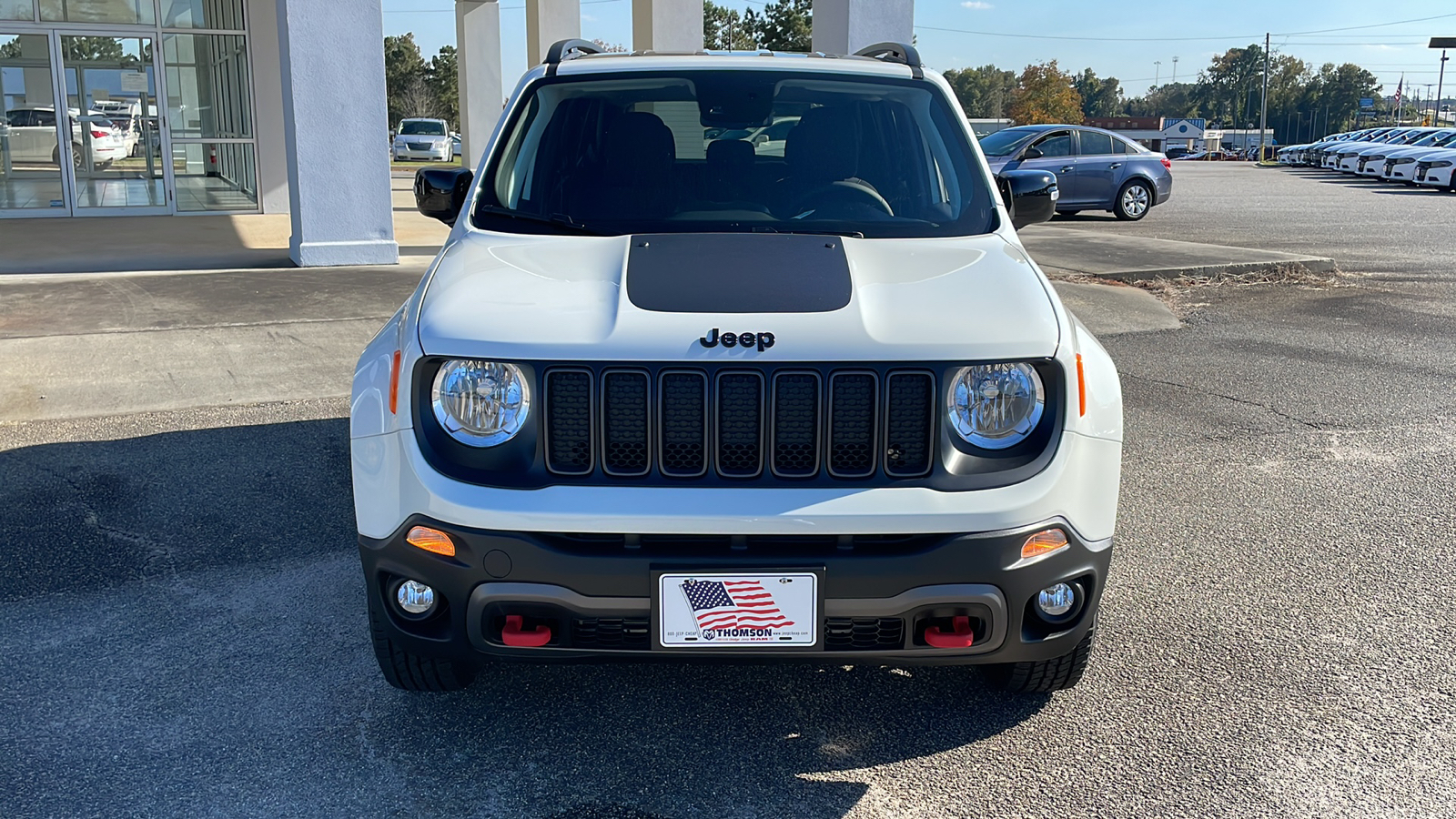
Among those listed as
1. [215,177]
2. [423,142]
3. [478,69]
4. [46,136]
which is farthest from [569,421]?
[423,142]

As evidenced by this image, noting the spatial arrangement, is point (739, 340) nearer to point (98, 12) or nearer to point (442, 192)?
point (442, 192)

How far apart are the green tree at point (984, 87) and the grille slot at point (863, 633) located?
470 ft

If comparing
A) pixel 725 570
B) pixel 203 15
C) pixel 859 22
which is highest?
pixel 203 15

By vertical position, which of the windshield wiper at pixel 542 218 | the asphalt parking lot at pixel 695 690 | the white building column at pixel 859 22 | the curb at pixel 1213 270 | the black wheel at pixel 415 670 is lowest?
the asphalt parking lot at pixel 695 690

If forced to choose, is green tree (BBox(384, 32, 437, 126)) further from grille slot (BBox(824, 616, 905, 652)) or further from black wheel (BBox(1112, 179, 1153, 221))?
grille slot (BBox(824, 616, 905, 652))

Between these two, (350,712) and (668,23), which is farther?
(668,23)

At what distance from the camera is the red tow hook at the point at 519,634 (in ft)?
9.12

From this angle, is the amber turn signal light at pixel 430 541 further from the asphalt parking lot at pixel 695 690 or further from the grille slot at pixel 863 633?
the grille slot at pixel 863 633

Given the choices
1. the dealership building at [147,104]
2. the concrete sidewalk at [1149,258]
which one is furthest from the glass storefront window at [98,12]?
the concrete sidewalk at [1149,258]

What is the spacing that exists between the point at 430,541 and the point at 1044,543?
1.42 metres

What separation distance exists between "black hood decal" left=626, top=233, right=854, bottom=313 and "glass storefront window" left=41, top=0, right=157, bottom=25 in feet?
55.6

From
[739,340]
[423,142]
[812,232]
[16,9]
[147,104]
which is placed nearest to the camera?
[739,340]

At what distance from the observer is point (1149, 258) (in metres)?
13.2

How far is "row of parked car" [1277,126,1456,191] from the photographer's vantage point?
30953 mm
